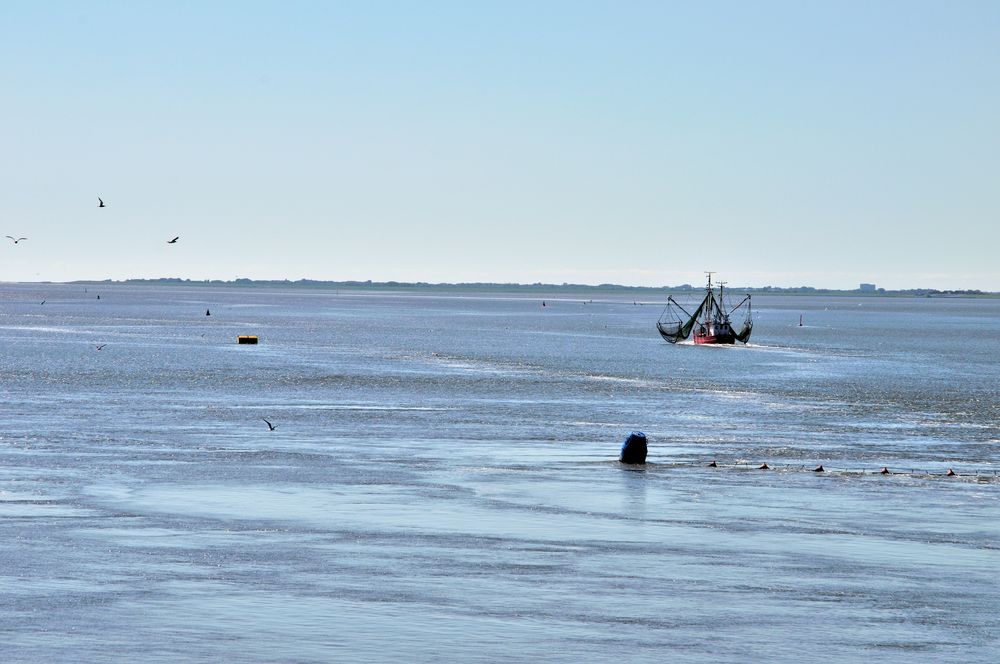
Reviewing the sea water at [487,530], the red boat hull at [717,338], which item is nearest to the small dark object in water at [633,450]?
the sea water at [487,530]

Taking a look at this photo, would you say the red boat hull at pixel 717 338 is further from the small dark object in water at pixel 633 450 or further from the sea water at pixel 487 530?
the small dark object in water at pixel 633 450

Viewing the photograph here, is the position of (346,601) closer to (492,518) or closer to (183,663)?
(183,663)

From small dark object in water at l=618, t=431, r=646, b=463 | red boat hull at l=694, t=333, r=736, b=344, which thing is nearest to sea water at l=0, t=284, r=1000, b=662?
small dark object in water at l=618, t=431, r=646, b=463

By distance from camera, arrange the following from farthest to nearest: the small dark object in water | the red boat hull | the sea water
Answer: the red boat hull
the small dark object in water
the sea water

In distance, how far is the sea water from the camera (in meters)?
21.3

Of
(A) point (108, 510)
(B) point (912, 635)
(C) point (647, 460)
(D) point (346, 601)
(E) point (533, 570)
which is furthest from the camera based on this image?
(C) point (647, 460)

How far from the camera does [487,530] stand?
29.9 metres

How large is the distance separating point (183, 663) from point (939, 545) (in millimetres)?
16184

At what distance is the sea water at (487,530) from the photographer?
21.3 meters

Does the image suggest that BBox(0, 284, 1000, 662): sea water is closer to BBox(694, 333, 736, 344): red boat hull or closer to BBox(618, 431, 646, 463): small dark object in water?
BBox(618, 431, 646, 463): small dark object in water

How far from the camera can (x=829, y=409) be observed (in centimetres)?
6831

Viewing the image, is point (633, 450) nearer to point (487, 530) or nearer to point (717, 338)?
point (487, 530)

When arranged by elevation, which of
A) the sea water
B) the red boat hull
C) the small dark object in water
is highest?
the red boat hull

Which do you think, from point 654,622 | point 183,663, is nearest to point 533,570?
point 654,622
